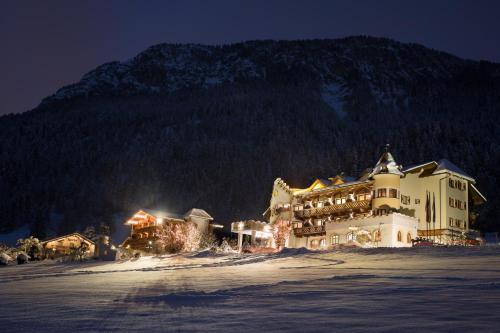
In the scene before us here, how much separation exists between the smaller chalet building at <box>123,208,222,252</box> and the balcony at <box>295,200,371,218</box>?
22445mm

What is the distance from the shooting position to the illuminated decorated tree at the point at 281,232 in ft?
199

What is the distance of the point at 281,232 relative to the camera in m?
61.3

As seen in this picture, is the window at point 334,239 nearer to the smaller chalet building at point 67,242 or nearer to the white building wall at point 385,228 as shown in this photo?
the white building wall at point 385,228

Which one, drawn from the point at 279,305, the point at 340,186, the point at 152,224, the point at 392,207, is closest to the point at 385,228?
the point at 392,207

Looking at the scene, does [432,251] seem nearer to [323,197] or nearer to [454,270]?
[454,270]

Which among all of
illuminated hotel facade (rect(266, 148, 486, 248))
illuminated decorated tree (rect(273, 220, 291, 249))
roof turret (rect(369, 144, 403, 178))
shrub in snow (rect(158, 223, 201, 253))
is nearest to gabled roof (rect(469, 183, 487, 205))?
illuminated hotel facade (rect(266, 148, 486, 248))

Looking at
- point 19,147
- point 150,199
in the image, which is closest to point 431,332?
point 150,199

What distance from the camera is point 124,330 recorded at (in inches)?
380

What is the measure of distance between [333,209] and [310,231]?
11.1 ft

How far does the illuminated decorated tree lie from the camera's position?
60.7 m

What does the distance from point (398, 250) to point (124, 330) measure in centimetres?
2394

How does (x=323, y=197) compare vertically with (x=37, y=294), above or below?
above

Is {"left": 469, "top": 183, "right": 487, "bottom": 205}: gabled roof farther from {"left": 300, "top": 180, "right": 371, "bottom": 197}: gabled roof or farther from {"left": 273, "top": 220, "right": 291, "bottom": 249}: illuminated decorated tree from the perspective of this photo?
{"left": 273, "top": 220, "right": 291, "bottom": 249}: illuminated decorated tree

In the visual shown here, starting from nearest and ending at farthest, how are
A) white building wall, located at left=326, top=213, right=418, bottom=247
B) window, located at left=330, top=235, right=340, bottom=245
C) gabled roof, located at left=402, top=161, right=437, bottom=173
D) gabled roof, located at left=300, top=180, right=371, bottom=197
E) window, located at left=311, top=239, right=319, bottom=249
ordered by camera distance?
white building wall, located at left=326, top=213, right=418, bottom=247
window, located at left=330, top=235, right=340, bottom=245
gabled roof, located at left=402, top=161, right=437, bottom=173
gabled roof, located at left=300, top=180, right=371, bottom=197
window, located at left=311, top=239, right=319, bottom=249
